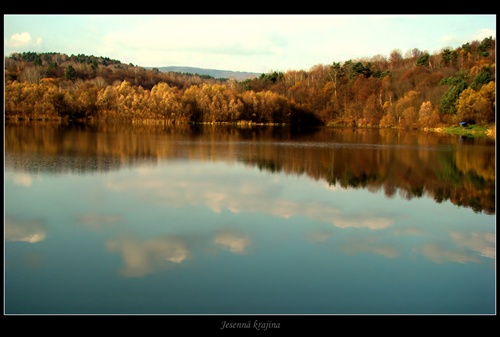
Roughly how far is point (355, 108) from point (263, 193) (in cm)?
5892

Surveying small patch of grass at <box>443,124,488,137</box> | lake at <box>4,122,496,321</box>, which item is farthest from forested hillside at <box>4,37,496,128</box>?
lake at <box>4,122,496,321</box>

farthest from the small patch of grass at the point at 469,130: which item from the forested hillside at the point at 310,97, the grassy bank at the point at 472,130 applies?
the forested hillside at the point at 310,97

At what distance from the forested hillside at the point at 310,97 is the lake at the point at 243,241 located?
35770 mm

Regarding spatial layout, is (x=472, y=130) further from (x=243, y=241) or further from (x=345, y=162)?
(x=243, y=241)

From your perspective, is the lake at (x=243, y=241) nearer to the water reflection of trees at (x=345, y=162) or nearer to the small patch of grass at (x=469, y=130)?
the water reflection of trees at (x=345, y=162)

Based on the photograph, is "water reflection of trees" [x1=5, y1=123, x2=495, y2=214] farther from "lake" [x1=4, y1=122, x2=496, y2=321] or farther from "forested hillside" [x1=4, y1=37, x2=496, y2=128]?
"forested hillside" [x1=4, y1=37, x2=496, y2=128]

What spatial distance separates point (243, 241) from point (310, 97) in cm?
6882

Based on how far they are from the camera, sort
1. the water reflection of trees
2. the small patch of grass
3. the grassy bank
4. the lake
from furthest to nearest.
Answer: the small patch of grass → the grassy bank → the water reflection of trees → the lake

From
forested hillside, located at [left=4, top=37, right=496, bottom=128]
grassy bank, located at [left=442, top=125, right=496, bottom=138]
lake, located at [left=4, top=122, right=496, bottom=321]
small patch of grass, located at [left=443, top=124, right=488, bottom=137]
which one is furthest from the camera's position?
forested hillside, located at [left=4, top=37, right=496, bottom=128]

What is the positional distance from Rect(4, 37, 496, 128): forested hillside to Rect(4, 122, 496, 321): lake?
35.8 meters

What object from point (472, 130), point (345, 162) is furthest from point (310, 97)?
point (345, 162)

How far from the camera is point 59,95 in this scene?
59.9 m

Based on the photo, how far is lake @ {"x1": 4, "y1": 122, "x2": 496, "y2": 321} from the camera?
6.56 m
